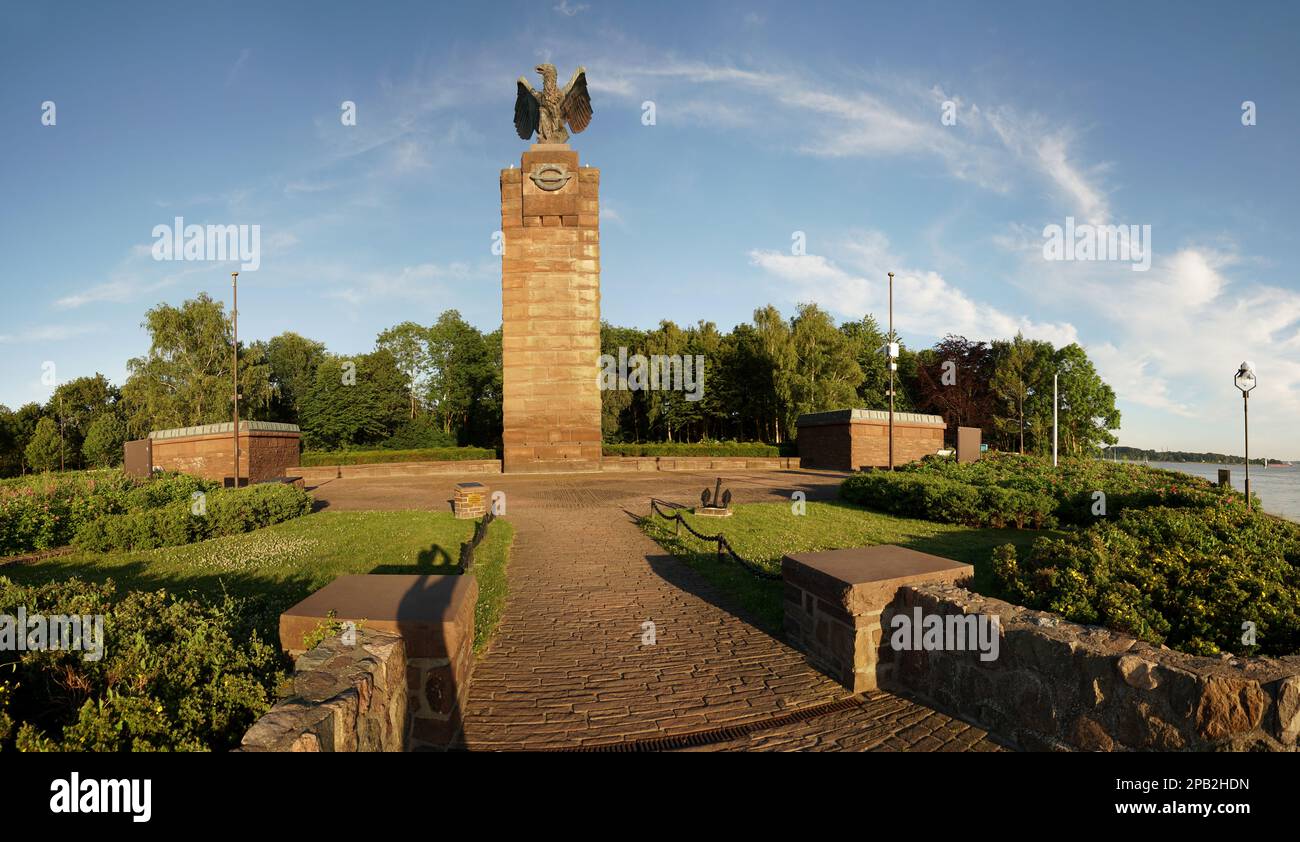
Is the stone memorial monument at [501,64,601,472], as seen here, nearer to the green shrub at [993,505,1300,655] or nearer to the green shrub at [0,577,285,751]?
the green shrub at [993,505,1300,655]

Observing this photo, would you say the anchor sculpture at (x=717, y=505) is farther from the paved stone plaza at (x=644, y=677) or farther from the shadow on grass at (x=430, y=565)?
the shadow on grass at (x=430, y=565)

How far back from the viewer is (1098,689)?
3.46 m

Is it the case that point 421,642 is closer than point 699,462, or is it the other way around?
point 421,642

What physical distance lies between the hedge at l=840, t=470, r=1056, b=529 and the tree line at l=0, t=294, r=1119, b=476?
26.1 meters

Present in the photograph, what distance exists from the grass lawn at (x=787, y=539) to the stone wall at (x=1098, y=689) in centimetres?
222

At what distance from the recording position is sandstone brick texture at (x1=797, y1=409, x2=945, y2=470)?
90.6 feet

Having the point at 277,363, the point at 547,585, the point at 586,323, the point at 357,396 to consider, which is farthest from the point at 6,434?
the point at 547,585

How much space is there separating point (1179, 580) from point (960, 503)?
7.71m

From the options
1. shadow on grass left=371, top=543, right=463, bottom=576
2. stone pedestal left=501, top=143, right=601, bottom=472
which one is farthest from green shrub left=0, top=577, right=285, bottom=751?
stone pedestal left=501, top=143, right=601, bottom=472

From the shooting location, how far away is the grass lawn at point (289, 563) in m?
7.23

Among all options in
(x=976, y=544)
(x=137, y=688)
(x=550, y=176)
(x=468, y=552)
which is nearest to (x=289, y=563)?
(x=468, y=552)

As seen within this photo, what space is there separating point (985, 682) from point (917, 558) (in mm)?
1602

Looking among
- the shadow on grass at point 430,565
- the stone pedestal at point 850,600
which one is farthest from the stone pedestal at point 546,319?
the stone pedestal at point 850,600

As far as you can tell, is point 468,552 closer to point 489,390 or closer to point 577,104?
point 577,104
